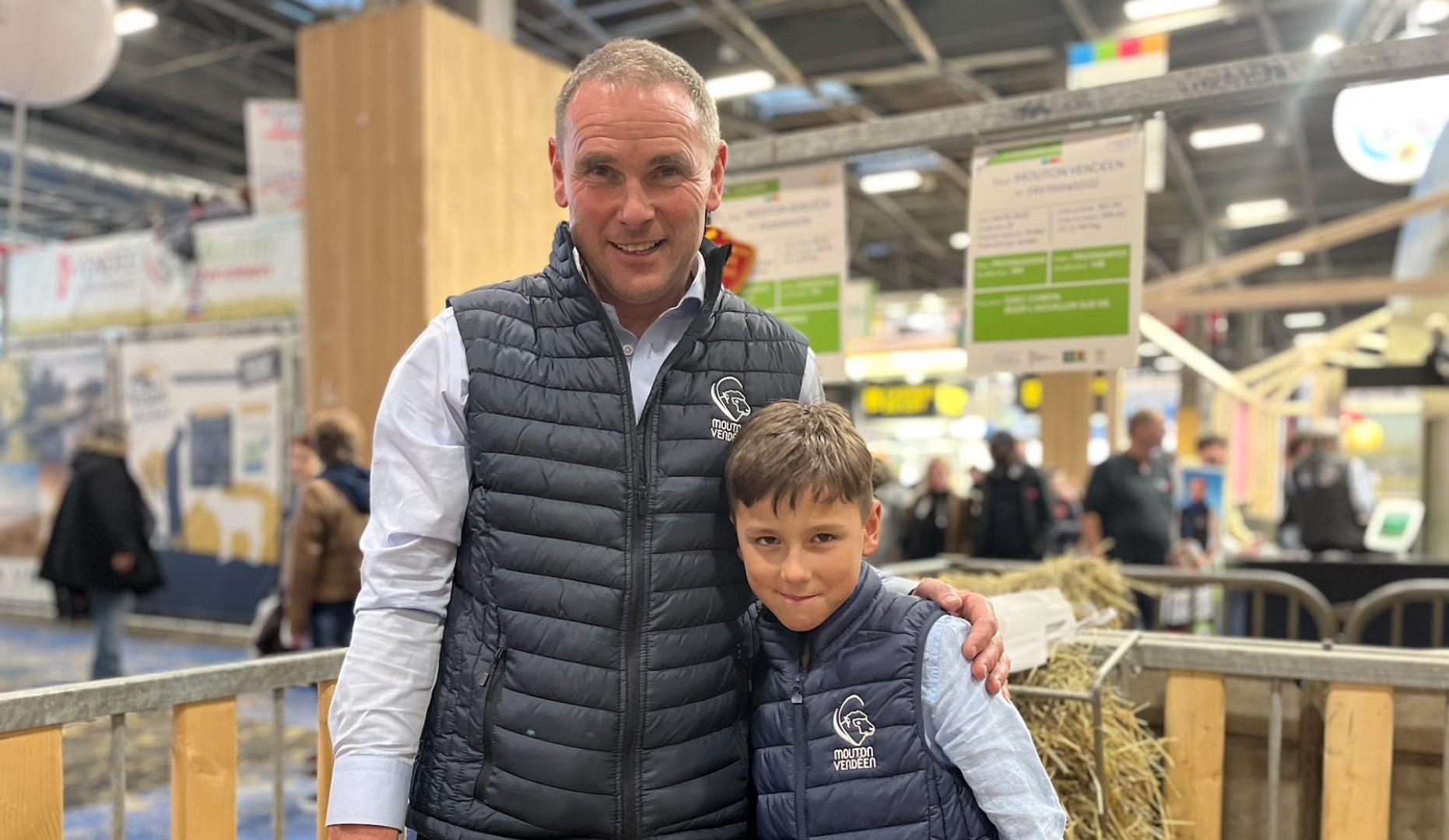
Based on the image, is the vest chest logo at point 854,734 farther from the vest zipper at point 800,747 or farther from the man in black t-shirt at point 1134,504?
the man in black t-shirt at point 1134,504

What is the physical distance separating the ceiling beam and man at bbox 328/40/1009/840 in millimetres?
1261

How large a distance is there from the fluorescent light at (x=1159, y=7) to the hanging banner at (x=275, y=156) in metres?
6.86

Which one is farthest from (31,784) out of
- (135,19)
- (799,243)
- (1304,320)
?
(1304,320)

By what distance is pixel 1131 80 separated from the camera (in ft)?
7.67

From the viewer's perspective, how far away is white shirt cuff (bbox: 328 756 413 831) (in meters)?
1.28

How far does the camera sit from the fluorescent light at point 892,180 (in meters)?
14.1

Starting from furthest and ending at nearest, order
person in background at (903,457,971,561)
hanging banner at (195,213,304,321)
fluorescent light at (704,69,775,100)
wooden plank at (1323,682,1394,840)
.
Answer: fluorescent light at (704,69,775,100)
person in background at (903,457,971,561)
hanging banner at (195,213,304,321)
wooden plank at (1323,682,1394,840)

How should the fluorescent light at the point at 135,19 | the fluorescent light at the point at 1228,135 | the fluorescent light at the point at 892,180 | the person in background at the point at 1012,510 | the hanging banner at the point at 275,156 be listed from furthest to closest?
the fluorescent light at the point at 892,180, the fluorescent light at the point at 1228,135, the fluorescent light at the point at 135,19, the person in background at the point at 1012,510, the hanging banner at the point at 275,156

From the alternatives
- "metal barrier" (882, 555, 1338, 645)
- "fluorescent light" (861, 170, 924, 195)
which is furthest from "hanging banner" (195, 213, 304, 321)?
"fluorescent light" (861, 170, 924, 195)

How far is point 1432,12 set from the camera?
Result: 22.2ft

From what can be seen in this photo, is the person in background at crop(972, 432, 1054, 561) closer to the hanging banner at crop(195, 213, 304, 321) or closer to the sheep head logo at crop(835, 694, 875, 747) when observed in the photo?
the hanging banner at crop(195, 213, 304, 321)

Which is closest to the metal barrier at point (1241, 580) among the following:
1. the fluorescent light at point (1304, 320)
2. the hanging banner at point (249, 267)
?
the hanging banner at point (249, 267)

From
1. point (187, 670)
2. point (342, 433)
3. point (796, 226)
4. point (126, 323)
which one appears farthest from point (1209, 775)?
point (126, 323)

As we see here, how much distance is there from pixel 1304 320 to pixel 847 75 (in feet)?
69.7
